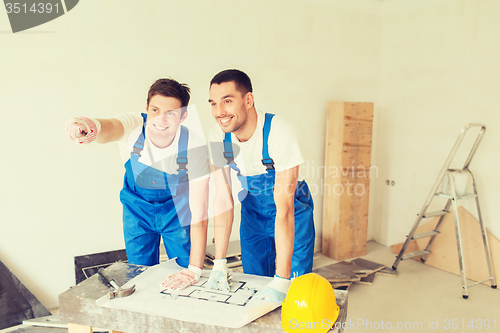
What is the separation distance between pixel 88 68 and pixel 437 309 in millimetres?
3332

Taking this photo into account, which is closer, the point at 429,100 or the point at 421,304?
the point at 421,304

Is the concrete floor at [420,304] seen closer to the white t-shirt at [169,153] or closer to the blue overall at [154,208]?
the blue overall at [154,208]

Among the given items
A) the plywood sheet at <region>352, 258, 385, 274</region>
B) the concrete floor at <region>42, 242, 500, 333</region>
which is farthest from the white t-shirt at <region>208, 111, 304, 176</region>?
the plywood sheet at <region>352, 258, 385, 274</region>

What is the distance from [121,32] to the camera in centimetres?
263

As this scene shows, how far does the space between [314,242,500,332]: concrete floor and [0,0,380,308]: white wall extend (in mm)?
2024

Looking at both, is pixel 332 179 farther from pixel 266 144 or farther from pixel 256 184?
pixel 266 144

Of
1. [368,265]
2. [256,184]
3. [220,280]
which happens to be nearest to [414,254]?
[368,265]

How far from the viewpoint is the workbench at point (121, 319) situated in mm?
1393

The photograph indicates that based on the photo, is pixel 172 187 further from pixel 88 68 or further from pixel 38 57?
pixel 38 57

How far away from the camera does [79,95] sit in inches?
102

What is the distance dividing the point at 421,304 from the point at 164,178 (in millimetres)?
2449

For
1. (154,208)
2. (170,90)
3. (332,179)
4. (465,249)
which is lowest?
(465,249)

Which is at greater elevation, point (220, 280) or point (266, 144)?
point (266, 144)

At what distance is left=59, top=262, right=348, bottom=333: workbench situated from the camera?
4.57 ft
